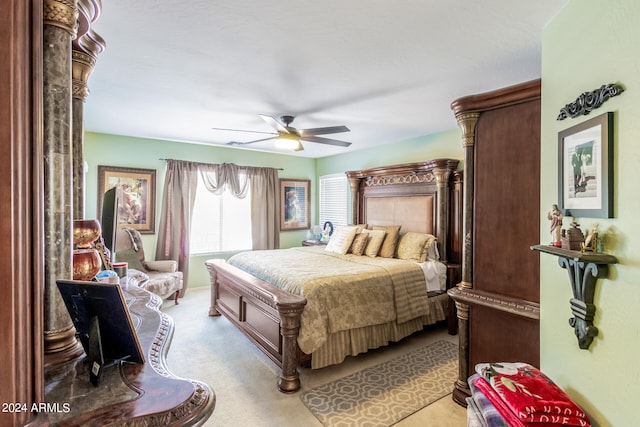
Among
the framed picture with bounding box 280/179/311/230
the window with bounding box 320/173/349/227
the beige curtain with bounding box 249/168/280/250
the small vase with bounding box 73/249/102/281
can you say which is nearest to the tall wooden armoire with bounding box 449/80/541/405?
the small vase with bounding box 73/249/102/281

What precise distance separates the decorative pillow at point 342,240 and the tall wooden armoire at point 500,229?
224 centimetres

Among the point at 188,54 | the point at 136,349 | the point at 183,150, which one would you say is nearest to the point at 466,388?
the point at 136,349

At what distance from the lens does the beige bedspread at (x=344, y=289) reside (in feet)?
8.97

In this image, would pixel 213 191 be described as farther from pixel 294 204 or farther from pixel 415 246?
pixel 415 246

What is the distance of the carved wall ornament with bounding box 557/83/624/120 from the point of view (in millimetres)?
1224

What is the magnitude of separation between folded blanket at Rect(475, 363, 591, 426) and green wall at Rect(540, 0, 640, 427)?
0.38ft

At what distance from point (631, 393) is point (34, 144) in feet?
6.61

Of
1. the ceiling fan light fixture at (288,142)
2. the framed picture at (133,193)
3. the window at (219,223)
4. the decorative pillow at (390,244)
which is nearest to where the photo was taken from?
the ceiling fan light fixture at (288,142)

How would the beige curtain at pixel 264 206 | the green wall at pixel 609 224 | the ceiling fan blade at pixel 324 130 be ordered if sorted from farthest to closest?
the beige curtain at pixel 264 206 < the ceiling fan blade at pixel 324 130 < the green wall at pixel 609 224

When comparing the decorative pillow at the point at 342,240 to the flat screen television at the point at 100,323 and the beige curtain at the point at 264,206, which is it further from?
the flat screen television at the point at 100,323

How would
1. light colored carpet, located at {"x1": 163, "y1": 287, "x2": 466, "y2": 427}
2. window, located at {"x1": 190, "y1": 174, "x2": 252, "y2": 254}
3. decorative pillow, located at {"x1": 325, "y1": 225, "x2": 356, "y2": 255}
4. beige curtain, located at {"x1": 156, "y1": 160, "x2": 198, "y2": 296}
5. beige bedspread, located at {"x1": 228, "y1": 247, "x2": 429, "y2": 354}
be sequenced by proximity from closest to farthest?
light colored carpet, located at {"x1": 163, "y1": 287, "x2": 466, "y2": 427} < beige bedspread, located at {"x1": 228, "y1": 247, "x2": 429, "y2": 354} < decorative pillow, located at {"x1": 325, "y1": 225, "x2": 356, "y2": 255} < beige curtain, located at {"x1": 156, "y1": 160, "x2": 198, "y2": 296} < window, located at {"x1": 190, "y1": 174, "x2": 252, "y2": 254}

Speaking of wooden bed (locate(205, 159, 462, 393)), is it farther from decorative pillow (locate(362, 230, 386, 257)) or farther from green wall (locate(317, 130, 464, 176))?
decorative pillow (locate(362, 230, 386, 257))

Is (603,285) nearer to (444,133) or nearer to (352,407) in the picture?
(352,407)

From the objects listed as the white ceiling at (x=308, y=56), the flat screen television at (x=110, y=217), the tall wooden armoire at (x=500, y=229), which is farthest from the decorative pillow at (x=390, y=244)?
the flat screen television at (x=110, y=217)
